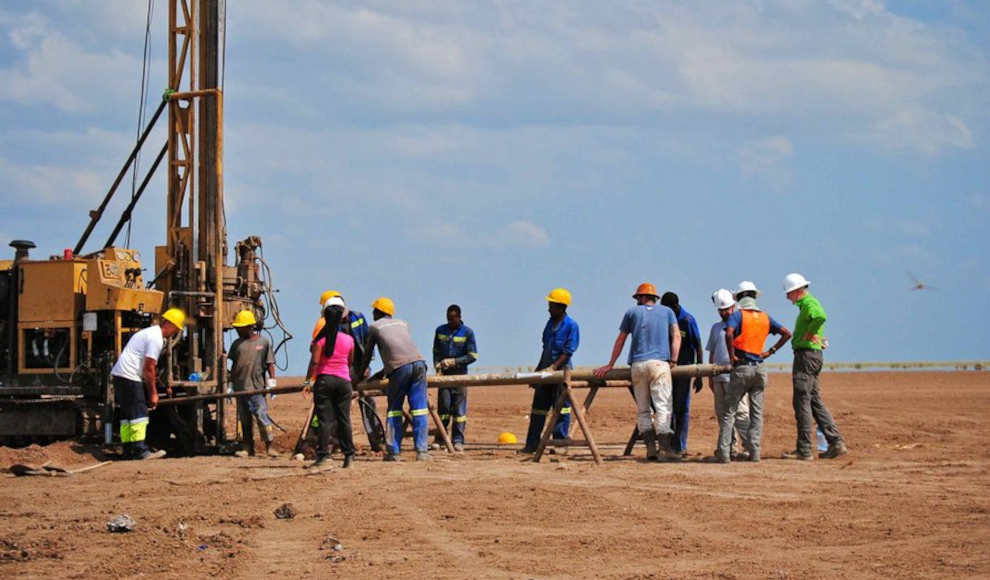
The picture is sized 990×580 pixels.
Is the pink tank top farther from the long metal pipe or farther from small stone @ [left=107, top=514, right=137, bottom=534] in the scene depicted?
small stone @ [left=107, top=514, right=137, bottom=534]

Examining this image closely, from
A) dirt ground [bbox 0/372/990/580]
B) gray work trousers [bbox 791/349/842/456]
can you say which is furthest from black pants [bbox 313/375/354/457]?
gray work trousers [bbox 791/349/842/456]

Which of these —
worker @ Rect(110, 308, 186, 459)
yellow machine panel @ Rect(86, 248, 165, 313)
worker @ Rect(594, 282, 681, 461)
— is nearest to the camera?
worker @ Rect(594, 282, 681, 461)

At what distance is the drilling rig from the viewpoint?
16.3m

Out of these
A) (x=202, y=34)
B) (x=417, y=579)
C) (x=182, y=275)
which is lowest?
(x=417, y=579)

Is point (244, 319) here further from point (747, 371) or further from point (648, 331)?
point (747, 371)

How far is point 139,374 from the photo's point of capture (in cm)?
1529

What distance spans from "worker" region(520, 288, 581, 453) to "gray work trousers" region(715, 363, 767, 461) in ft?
6.58

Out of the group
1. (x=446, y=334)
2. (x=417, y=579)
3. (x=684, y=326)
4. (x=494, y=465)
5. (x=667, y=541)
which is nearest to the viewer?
(x=417, y=579)

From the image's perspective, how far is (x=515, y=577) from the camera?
8.41m

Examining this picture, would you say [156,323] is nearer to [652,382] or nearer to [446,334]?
[446,334]

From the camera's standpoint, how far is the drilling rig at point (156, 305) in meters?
16.3

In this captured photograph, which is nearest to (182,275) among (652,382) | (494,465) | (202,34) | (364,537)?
(202,34)

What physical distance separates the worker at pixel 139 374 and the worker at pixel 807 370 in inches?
302

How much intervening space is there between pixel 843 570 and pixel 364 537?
371 cm
